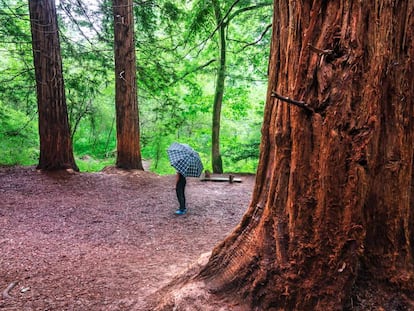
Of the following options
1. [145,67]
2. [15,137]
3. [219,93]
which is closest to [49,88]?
[15,137]

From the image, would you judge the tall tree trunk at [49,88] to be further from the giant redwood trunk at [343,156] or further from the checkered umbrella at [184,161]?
the giant redwood trunk at [343,156]

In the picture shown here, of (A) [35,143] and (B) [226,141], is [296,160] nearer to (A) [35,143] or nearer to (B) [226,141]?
(A) [35,143]

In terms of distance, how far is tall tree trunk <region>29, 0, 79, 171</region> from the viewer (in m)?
7.62

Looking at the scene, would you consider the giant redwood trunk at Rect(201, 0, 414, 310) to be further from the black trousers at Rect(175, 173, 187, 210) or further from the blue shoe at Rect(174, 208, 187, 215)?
the blue shoe at Rect(174, 208, 187, 215)

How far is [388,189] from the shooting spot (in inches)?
74.4

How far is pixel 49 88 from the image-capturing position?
25.7 ft

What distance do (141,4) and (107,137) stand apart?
23.5 feet

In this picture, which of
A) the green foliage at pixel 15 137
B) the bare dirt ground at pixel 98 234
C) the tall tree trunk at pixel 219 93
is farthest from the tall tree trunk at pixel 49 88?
the tall tree trunk at pixel 219 93

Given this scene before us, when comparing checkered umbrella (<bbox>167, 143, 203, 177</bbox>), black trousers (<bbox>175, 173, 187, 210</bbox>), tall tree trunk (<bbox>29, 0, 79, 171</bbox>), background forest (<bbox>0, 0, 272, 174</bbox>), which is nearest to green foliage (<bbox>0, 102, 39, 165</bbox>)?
background forest (<bbox>0, 0, 272, 174</bbox>)

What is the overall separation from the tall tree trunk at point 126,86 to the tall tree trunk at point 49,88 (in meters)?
1.49

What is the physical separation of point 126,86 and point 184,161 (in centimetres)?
457

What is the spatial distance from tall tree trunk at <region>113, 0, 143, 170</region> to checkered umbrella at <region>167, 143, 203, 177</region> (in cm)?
392

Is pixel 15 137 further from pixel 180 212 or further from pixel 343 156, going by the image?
pixel 343 156

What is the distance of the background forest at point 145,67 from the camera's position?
9.20 metres
